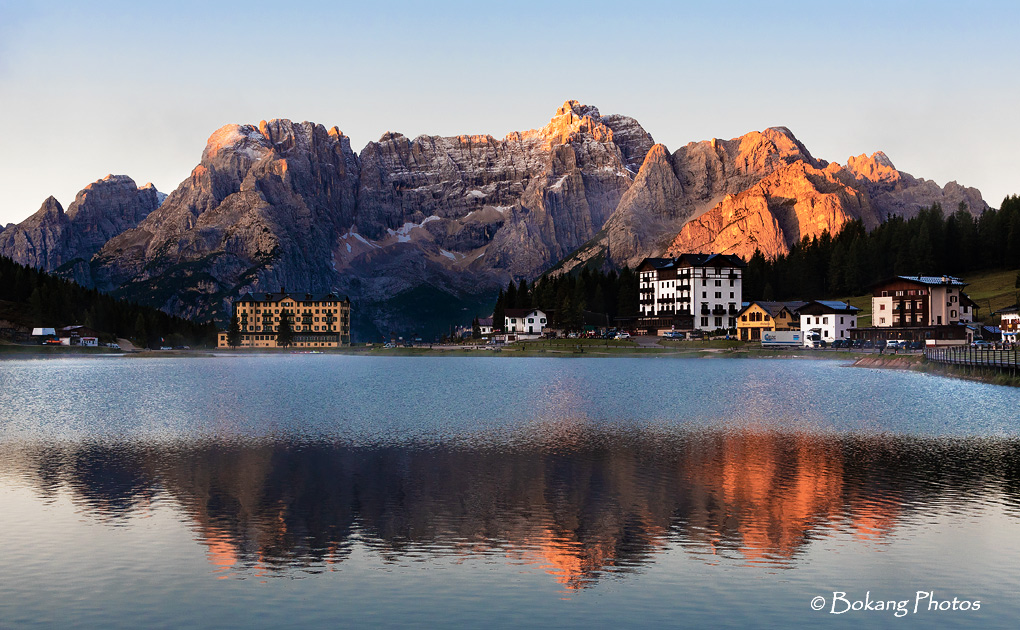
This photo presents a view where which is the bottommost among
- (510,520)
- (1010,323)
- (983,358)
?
(510,520)

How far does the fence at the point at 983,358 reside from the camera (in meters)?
98.8

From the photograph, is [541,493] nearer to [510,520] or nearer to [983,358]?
[510,520]

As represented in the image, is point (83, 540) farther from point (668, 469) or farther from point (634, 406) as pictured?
point (634, 406)

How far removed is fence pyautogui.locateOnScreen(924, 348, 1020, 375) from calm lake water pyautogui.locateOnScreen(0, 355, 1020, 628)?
37.7 m

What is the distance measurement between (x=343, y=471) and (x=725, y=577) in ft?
72.1

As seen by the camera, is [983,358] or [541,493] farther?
[983,358]

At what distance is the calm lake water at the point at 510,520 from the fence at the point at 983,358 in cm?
3770

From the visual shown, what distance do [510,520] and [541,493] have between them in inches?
202

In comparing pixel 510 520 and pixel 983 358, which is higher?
pixel 983 358

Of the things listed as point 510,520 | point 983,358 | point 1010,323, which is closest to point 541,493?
point 510,520

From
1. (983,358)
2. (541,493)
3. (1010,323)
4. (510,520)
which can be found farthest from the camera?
(1010,323)

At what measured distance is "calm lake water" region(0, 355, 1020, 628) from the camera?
70.5ft

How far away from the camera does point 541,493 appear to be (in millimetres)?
35594

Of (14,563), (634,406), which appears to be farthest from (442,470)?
(634,406)
